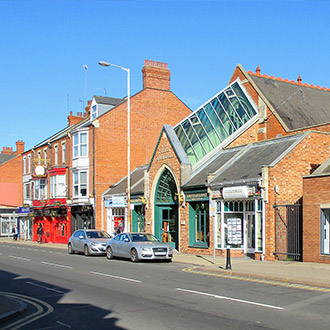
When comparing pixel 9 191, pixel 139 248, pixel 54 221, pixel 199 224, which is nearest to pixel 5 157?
pixel 9 191

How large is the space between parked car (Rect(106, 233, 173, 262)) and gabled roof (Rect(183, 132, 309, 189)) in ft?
14.7

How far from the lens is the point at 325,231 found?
19.7 metres

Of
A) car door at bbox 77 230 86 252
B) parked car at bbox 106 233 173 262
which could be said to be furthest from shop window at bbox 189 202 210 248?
Answer: car door at bbox 77 230 86 252

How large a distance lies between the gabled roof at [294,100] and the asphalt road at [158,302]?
56.3 feet

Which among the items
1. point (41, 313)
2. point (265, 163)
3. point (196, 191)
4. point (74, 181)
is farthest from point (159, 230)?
point (41, 313)

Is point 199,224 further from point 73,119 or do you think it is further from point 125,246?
point 73,119

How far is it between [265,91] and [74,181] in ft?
61.4

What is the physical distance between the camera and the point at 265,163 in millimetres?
23328

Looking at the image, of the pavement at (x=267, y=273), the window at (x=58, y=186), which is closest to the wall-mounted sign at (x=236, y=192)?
the pavement at (x=267, y=273)

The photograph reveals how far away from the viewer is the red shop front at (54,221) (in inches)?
1757

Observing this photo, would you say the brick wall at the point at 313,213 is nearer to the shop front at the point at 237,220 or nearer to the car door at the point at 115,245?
the shop front at the point at 237,220

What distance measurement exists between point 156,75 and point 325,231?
26297 millimetres

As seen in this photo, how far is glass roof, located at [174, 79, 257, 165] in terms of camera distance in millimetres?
30531

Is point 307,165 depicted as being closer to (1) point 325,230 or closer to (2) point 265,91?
(1) point 325,230
